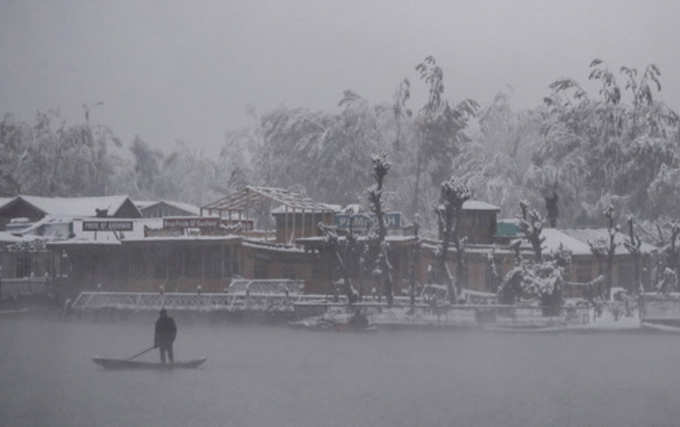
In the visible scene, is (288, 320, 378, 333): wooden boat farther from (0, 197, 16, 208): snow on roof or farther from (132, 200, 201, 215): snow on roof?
(0, 197, 16, 208): snow on roof

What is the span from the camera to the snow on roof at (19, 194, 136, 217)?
24.6 meters

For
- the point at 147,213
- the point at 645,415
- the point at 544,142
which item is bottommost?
the point at 645,415

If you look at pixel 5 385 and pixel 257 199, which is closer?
pixel 5 385

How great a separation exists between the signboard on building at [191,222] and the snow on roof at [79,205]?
2952 mm

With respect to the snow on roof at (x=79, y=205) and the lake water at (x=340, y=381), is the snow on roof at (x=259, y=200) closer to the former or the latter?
the snow on roof at (x=79, y=205)

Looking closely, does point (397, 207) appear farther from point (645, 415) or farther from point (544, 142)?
point (645, 415)

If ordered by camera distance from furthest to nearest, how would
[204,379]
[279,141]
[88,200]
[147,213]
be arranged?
1. [279,141]
2. [147,213]
3. [88,200]
4. [204,379]

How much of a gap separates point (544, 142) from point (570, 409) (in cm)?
1725

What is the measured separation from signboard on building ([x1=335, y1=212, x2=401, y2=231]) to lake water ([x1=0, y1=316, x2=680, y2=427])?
5.85m

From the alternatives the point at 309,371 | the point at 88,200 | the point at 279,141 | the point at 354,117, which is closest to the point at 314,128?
the point at 279,141

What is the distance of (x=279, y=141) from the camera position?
38031 mm

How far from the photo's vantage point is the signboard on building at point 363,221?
3011 cm

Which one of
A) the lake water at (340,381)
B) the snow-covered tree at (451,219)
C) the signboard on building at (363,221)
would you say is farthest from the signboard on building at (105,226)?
the snow-covered tree at (451,219)

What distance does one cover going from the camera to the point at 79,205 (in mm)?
26953
